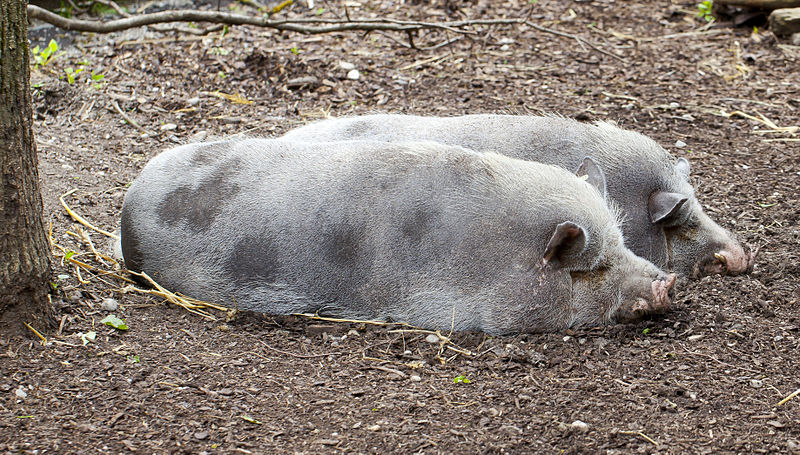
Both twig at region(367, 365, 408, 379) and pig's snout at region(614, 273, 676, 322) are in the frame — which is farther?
pig's snout at region(614, 273, 676, 322)

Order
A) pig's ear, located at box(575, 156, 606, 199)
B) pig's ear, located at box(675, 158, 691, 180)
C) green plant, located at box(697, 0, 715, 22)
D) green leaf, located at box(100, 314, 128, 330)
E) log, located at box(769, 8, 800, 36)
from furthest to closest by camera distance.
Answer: green plant, located at box(697, 0, 715, 22) < log, located at box(769, 8, 800, 36) < pig's ear, located at box(675, 158, 691, 180) < pig's ear, located at box(575, 156, 606, 199) < green leaf, located at box(100, 314, 128, 330)

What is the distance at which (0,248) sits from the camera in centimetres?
378

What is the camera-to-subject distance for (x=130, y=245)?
466 cm

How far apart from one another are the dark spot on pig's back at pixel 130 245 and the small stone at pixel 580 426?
2.49 metres

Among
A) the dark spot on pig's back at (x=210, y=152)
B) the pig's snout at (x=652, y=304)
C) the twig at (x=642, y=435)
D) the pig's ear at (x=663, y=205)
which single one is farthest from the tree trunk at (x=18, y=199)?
the pig's ear at (x=663, y=205)

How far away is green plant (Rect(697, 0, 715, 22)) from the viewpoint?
30.2ft

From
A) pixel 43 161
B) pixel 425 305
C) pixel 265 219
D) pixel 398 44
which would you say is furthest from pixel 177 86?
pixel 425 305

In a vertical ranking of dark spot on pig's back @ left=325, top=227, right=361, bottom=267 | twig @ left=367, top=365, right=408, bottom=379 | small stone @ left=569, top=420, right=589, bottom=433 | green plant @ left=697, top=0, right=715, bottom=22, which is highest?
green plant @ left=697, top=0, right=715, bottom=22

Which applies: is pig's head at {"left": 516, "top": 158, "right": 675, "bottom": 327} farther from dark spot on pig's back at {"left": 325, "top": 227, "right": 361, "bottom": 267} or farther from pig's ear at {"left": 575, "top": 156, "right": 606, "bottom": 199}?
dark spot on pig's back at {"left": 325, "top": 227, "right": 361, "bottom": 267}

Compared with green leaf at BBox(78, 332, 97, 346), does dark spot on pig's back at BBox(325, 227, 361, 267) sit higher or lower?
higher

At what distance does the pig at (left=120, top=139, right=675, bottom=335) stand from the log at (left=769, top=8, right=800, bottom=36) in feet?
16.3

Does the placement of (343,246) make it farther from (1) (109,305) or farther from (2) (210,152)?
(1) (109,305)

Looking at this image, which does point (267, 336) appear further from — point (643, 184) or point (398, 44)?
point (398, 44)

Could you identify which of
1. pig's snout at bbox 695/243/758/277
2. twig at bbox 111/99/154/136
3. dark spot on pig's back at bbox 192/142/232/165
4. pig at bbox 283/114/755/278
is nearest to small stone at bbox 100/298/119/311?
dark spot on pig's back at bbox 192/142/232/165
